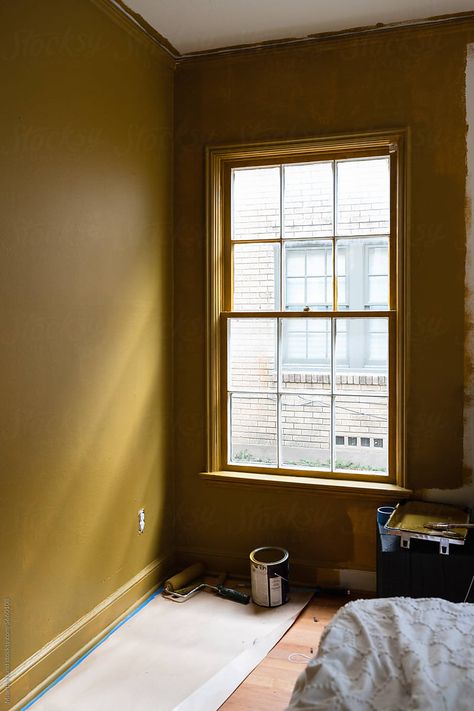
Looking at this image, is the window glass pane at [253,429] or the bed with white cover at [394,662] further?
the window glass pane at [253,429]

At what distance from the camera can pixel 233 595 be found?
3236 millimetres

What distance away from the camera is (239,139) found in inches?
137

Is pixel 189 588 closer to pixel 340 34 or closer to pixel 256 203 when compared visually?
pixel 256 203

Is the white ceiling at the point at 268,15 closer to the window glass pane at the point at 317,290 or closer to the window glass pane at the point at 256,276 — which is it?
the window glass pane at the point at 256,276

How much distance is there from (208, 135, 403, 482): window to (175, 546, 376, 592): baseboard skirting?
1.68 ft

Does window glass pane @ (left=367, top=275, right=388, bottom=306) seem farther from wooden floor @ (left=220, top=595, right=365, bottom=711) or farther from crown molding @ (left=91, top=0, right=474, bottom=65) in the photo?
wooden floor @ (left=220, top=595, right=365, bottom=711)

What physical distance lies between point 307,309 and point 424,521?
4.29 feet

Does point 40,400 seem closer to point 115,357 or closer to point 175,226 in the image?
point 115,357

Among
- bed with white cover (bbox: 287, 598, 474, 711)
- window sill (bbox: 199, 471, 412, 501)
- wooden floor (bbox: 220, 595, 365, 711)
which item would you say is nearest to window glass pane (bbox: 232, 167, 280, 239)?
window sill (bbox: 199, 471, 412, 501)

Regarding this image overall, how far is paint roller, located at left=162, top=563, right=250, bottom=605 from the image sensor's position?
3236mm

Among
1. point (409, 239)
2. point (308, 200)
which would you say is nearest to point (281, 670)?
point (409, 239)

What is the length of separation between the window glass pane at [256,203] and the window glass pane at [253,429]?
972 mm

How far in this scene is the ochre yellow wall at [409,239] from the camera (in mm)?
3154

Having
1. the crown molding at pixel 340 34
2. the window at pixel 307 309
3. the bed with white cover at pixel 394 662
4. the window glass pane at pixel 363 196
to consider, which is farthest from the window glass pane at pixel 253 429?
the crown molding at pixel 340 34
